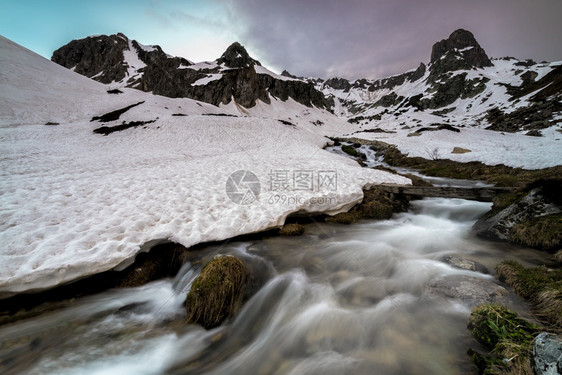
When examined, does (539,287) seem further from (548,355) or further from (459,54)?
(459,54)

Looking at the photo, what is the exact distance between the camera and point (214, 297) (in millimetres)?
3332

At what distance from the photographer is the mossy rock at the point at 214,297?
3240mm

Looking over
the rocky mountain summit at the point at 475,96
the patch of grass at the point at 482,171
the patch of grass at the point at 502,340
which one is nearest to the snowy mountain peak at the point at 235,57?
the rocky mountain summit at the point at 475,96

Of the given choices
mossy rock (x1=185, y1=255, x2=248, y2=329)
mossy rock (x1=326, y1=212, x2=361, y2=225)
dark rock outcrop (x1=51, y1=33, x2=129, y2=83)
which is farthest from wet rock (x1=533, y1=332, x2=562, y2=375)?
dark rock outcrop (x1=51, y1=33, x2=129, y2=83)

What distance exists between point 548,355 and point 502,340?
56 centimetres

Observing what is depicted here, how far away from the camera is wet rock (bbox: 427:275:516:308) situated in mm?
3197

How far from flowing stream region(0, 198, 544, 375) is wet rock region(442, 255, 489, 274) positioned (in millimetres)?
134

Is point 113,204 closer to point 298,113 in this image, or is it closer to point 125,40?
point 298,113

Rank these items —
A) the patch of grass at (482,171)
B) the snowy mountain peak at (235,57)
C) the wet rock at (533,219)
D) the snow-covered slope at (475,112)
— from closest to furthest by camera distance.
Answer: the wet rock at (533,219) < the patch of grass at (482,171) < the snow-covered slope at (475,112) < the snowy mountain peak at (235,57)

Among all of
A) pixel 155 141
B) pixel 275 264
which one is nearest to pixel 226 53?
pixel 155 141

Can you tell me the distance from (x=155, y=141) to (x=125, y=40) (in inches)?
5544

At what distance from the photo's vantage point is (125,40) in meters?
113

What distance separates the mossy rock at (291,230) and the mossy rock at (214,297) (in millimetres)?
2366

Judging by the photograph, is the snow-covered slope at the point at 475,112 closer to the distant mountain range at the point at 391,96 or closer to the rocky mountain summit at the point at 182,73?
the distant mountain range at the point at 391,96
